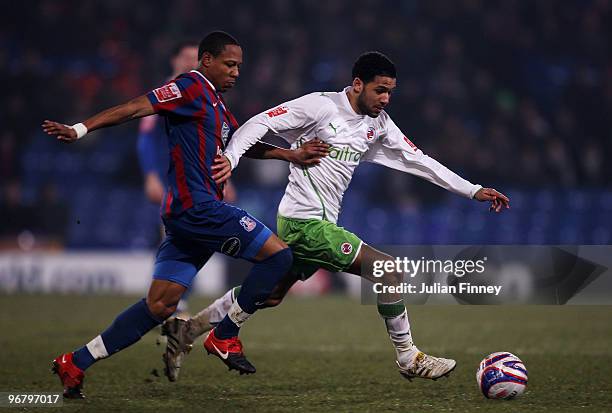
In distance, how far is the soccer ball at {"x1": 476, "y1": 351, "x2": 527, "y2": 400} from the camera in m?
5.20

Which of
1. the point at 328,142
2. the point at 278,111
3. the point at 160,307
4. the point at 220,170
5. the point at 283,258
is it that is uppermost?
the point at 278,111

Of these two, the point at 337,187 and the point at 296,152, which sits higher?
the point at 296,152

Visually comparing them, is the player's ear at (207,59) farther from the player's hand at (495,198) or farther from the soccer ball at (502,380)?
the soccer ball at (502,380)

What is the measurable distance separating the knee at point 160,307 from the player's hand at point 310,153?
3.75 ft

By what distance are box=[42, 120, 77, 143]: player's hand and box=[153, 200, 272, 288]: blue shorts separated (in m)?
0.80

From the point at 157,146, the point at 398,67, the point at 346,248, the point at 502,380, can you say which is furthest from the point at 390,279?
the point at 398,67

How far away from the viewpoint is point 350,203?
1345 cm

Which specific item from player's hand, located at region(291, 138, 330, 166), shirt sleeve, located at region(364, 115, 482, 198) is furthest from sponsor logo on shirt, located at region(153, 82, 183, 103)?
shirt sleeve, located at region(364, 115, 482, 198)

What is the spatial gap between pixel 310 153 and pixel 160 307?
1.26 metres

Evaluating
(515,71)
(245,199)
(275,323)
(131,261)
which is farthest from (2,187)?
(515,71)

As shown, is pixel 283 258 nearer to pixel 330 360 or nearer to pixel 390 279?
pixel 390 279

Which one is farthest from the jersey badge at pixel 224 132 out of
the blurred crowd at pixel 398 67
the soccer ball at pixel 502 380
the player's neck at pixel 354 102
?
the blurred crowd at pixel 398 67

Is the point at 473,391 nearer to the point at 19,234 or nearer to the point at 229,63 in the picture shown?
the point at 229,63

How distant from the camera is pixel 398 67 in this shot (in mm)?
15562
